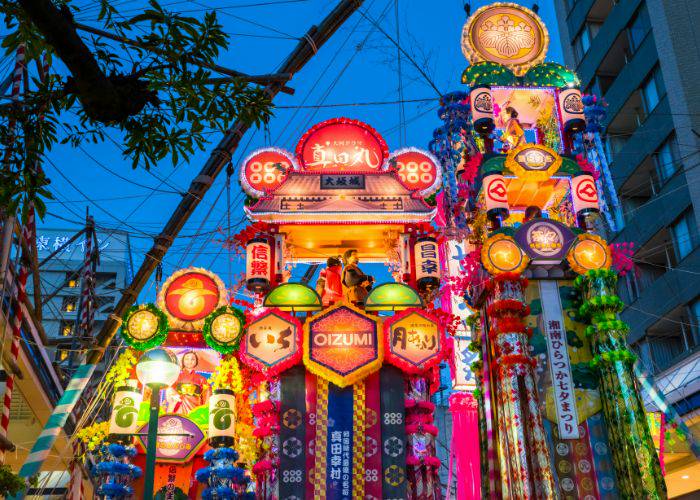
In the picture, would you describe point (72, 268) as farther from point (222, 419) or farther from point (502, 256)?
point (502, 256)

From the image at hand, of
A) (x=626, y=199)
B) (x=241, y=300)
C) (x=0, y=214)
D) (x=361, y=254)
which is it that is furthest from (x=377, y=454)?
(x=626, y=199)

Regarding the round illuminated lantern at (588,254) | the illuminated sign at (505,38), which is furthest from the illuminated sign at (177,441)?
the illuminated sign at (505,38)

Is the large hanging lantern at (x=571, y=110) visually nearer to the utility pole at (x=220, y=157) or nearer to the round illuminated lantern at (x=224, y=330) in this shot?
the utility pole at (x=220, y=157)

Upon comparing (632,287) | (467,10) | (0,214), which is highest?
(467,10)

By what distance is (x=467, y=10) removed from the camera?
826 inches

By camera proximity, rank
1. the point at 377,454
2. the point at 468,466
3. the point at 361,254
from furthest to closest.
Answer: the point at 361,254 → the point at 468,466 → the point at 377,454

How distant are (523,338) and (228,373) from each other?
21.1 feet

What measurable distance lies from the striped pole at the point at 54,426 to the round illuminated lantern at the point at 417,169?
8792 mm

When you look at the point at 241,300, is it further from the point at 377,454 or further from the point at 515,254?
the point at 515,254

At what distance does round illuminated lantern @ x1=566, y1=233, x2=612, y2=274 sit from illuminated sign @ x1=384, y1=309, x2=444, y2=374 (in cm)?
337

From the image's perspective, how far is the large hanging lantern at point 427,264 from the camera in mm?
17641

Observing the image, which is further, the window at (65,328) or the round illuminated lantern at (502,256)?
the window at (65,328)

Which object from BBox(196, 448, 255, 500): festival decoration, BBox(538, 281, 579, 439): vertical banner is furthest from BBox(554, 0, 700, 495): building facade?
BBox(196, 448, 255, 500): festival decoration

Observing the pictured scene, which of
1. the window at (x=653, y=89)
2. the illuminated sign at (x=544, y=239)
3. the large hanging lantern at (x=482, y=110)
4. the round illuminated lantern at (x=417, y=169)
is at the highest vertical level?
the window at (x=653, y=89)
